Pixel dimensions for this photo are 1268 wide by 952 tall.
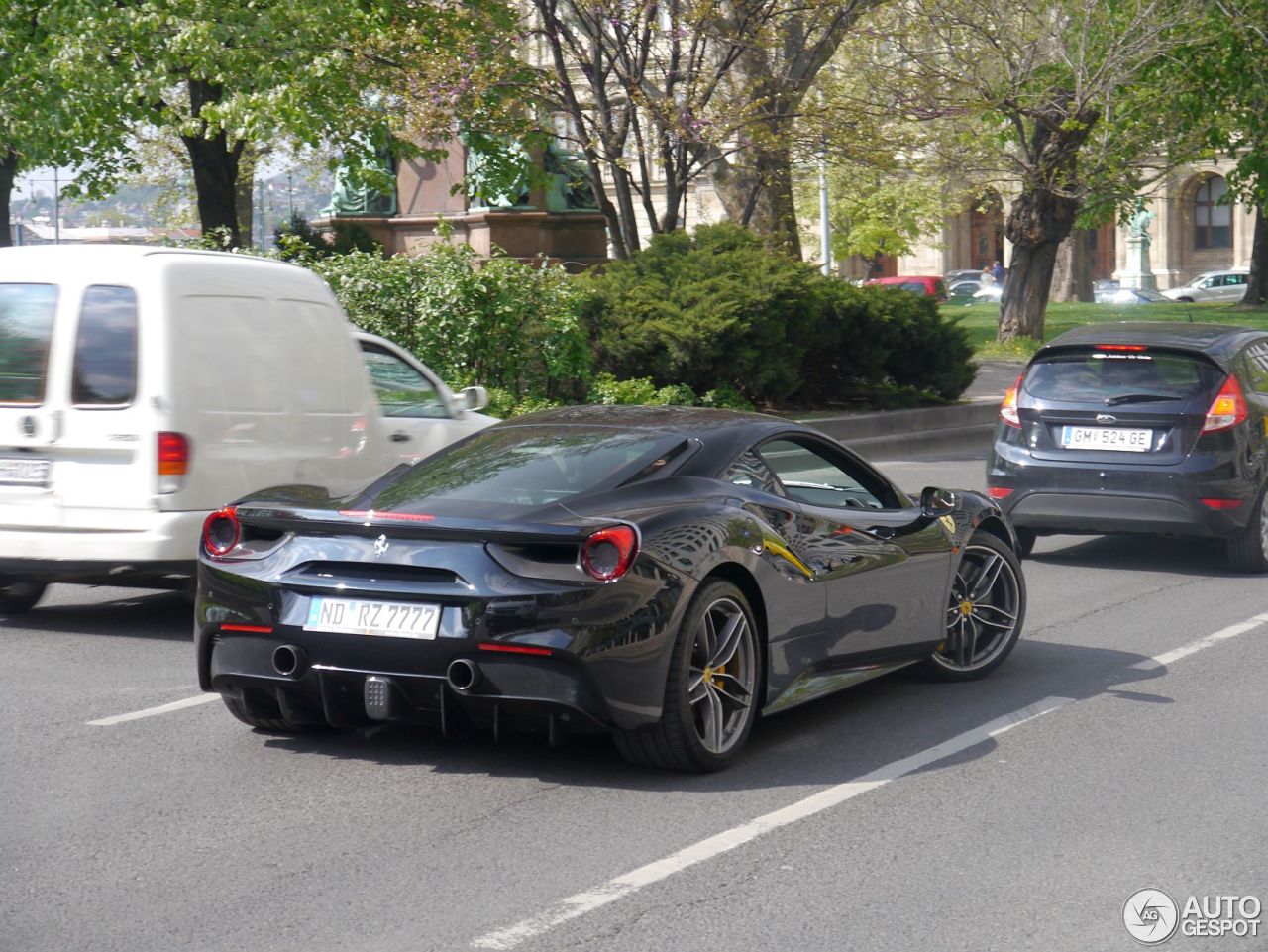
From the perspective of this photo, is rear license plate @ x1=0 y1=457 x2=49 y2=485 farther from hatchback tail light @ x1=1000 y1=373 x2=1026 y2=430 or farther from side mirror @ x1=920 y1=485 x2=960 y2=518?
hatchback tail light @ x1=1000 y1=373 x2=1026 y2=430

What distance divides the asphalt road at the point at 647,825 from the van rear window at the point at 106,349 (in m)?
1.43

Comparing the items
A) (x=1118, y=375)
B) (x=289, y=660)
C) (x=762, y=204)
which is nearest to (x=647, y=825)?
(x=289, y=660)

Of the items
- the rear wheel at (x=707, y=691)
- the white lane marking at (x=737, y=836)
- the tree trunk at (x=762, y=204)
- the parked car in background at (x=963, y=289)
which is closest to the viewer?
the white lane marking at (x=737, y=836)

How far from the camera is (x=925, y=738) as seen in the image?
6844 millimetres

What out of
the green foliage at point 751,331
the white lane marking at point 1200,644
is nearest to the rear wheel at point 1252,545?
the white lane marking at point 1200,644

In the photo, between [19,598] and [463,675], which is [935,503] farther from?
[19,598]

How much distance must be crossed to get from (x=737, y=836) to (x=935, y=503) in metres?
2.52

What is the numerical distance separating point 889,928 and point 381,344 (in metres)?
7.06

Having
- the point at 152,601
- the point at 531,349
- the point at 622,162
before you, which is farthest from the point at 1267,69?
the point at 152,601

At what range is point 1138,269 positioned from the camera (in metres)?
74.2

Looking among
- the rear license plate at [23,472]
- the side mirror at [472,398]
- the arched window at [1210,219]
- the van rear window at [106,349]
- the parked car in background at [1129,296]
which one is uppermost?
the arched window at [1210,219]

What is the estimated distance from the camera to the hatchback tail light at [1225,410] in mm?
11047

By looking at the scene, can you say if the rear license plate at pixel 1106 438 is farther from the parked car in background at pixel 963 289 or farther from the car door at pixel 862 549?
the parked car in background at pixel 963 289

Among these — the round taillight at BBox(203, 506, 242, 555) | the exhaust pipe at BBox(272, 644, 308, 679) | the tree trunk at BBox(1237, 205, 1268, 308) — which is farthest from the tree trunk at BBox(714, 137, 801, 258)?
the tree trunk at BBox(1237, 205, 1268, 308)
